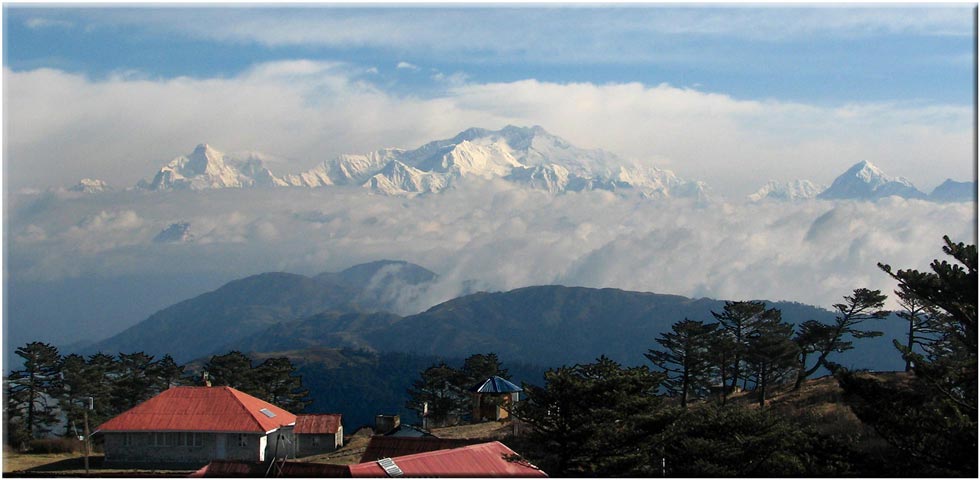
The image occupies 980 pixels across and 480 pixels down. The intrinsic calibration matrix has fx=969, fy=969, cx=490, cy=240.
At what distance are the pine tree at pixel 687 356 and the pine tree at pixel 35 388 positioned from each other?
143 feet

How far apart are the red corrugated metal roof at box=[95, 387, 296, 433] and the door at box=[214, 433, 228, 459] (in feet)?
1.78

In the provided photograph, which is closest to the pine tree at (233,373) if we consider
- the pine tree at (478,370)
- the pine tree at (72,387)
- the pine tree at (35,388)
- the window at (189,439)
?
the pine tree at (72,387)

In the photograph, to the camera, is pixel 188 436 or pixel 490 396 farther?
pixel 490 396

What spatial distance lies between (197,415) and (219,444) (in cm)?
246

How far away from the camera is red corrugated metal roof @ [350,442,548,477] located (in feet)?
91.7

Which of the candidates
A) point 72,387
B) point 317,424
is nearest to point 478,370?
point 317,424

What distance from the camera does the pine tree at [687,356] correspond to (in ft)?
217

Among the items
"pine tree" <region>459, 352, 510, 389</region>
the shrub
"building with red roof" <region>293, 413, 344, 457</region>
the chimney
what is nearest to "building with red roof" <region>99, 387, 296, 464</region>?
"building with red roof" <region>293, 413, 344, 457</region>

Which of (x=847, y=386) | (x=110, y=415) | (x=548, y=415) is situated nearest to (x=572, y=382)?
(x=548, y=415)

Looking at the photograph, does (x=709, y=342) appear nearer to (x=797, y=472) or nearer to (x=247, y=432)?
(x=247, y=432)

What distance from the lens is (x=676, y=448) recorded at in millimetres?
34250

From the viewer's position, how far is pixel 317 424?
6088 centimetres

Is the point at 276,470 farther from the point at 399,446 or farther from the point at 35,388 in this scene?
the point at 35,388

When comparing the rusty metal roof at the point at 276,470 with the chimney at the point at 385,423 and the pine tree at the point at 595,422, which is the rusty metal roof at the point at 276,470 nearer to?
the pine tree at the point at 595,422
